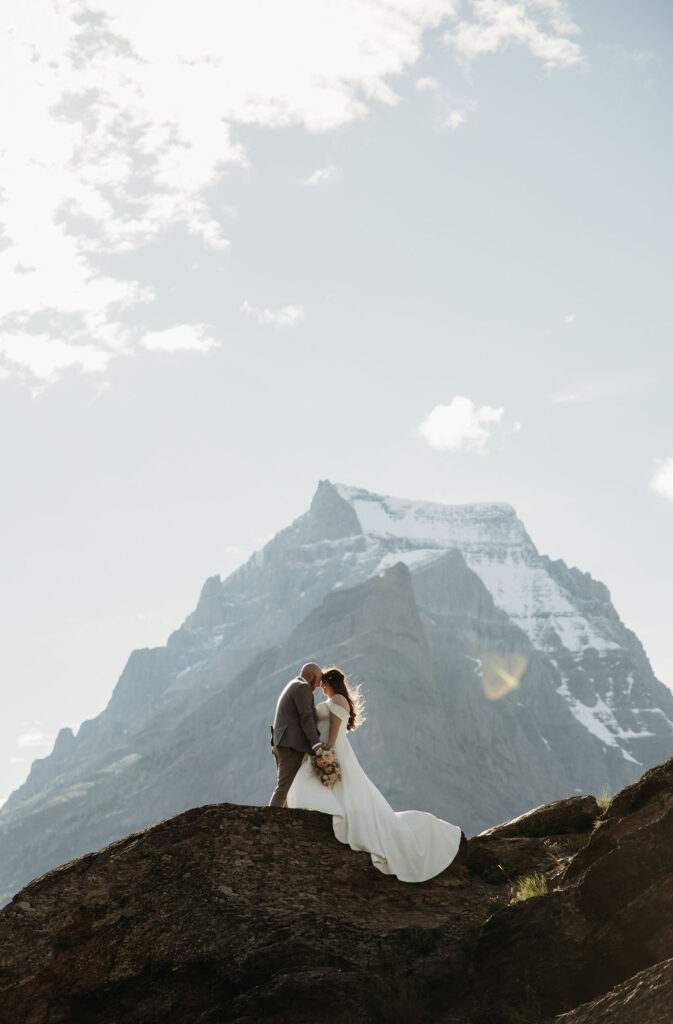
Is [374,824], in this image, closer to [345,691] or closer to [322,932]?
[345,691]

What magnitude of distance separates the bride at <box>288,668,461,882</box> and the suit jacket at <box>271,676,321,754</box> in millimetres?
259

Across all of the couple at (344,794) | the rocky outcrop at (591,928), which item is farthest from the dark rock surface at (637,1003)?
the couple at (344,794)

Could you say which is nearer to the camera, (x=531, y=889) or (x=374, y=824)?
(x=531, y=889)

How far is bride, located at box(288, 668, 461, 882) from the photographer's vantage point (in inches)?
536

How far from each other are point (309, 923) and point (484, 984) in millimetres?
2526

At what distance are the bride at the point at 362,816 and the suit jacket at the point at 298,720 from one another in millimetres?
259

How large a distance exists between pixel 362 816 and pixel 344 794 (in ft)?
1.49

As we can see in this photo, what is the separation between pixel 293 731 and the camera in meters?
15.1

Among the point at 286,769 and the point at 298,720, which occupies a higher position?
the point at 298,720

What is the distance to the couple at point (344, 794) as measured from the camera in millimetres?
13672

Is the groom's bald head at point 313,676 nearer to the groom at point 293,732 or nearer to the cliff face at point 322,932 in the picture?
the groom at point 293,732

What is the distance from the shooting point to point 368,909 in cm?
1254

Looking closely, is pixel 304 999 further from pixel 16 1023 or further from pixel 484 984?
pixel 16 1023

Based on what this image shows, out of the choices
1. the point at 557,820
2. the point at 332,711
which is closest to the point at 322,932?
the point at 332,711
